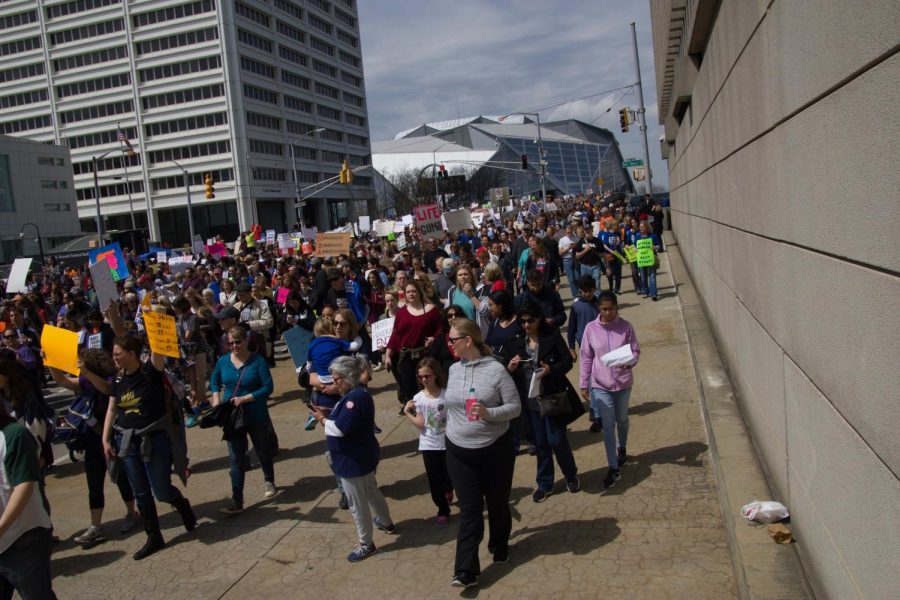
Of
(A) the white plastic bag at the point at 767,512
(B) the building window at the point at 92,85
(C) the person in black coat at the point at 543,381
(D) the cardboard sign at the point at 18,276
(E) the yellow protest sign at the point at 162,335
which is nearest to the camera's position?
(A) the white plastic bag at the point at 767,512

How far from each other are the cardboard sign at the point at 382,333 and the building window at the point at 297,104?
8332cm

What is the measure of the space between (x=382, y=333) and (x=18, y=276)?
11.8m

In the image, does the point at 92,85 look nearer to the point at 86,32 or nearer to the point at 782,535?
the point at 86,32

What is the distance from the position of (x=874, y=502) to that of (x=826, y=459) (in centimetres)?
80

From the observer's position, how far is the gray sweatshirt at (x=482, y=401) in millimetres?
5172

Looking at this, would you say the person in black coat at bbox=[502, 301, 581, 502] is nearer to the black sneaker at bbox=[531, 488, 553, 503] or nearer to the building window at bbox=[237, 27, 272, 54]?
the black sneaker at bbox=[531, 488, 553, 503]

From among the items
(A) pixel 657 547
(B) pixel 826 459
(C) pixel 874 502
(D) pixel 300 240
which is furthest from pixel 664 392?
(D) pixel 300 240

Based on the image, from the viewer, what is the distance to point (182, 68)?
78.8 metres

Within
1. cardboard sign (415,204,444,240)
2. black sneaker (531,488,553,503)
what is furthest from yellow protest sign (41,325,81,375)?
cardboard sign (415,204,444,240)

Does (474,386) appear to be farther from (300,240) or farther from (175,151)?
(175,151)

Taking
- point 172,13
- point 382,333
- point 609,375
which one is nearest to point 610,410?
point 609,375

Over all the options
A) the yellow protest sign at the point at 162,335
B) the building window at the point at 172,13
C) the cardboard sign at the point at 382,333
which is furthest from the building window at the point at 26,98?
the yellow protest sign at the point at 162,335

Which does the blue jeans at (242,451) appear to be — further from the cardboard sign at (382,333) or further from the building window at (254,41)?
the building window at (254,41)

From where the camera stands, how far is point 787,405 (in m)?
4.64
